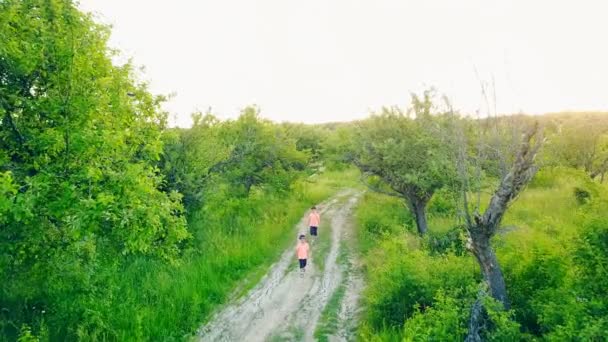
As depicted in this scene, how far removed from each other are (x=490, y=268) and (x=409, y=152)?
763 cm

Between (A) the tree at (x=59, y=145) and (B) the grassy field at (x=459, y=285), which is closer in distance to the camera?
(A) the tree at (x=59, y=145)

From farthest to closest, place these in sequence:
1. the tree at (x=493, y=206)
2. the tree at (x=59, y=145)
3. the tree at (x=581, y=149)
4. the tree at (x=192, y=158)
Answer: the tree at (x=581, y=149)
the tree at (x=192, y=158)
the tree at (x=493, y=206)
the tree at (x=59, y=145)

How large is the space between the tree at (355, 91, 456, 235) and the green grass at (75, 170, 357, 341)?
19.9 feet

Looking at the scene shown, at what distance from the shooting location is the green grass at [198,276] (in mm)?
9516

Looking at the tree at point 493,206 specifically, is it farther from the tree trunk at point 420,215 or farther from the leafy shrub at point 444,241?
the tree trunk at point 420,215

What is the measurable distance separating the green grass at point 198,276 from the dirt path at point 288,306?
1.82 ft

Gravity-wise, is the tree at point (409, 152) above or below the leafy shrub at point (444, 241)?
above

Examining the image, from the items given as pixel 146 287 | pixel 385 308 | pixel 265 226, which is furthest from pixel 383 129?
pixel 146 287

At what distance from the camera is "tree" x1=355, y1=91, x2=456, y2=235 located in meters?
14.3

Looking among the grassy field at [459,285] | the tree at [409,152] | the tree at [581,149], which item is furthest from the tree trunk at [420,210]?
the tree at [581,149]

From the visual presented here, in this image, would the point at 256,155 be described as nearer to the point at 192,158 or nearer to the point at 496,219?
the point at 192,158

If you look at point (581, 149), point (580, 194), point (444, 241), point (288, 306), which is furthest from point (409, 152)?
point (581, 149)

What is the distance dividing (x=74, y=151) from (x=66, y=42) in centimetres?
227

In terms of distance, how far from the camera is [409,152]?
1545 cm
